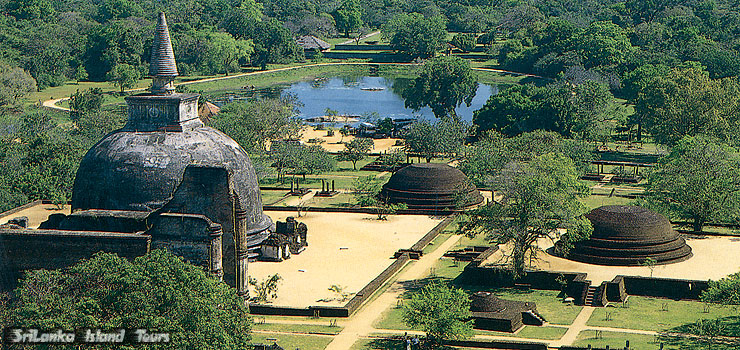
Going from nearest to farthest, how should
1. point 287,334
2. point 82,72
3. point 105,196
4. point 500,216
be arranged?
point 287,334, point 500,216, point 105,196, point 82,72

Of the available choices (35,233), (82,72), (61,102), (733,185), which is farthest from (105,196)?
(82,72)

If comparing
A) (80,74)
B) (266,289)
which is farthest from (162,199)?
(80,74)

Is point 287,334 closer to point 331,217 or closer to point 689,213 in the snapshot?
point 331,217

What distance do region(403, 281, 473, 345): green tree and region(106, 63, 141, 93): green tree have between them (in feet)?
317

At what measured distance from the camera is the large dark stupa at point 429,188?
76.6m

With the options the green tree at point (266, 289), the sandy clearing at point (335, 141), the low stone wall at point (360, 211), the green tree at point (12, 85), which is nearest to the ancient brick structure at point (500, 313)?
the green tree at point (266, 289)

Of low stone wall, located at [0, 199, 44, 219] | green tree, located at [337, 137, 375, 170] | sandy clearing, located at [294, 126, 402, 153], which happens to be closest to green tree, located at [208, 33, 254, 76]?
sandy clearing, located at [294, 126, 402, 153]

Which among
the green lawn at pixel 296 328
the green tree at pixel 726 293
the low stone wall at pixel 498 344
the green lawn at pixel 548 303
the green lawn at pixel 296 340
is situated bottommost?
the green lawn at pixel 296 328

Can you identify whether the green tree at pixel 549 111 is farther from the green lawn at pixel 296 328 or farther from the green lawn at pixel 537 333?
the green lawn at pixel 296 328

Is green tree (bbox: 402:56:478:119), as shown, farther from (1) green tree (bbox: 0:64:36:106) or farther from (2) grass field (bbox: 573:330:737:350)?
(2) grass field (bbox: 573:330:737:350)

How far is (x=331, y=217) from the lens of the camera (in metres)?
74.3

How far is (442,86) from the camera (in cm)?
11712

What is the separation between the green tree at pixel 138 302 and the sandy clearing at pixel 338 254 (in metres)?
13.4

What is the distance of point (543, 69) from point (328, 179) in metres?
67.3
